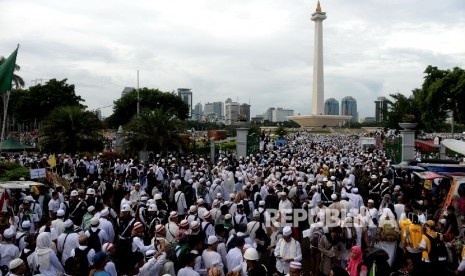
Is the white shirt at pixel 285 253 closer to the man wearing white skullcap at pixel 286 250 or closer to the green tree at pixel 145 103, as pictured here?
the man wearing white skullcap at pixel 286 250

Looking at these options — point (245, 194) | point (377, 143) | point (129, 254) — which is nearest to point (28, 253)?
point (129, 254)

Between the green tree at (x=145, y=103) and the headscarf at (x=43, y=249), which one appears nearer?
the headscarf at (x=43, y=249)

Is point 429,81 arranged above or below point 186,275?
above

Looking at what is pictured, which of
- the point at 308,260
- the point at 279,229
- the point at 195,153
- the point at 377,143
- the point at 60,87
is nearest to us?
the point at 279,229

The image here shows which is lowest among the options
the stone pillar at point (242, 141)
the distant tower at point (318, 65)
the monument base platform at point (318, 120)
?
the stone pillar at point (242, 141)

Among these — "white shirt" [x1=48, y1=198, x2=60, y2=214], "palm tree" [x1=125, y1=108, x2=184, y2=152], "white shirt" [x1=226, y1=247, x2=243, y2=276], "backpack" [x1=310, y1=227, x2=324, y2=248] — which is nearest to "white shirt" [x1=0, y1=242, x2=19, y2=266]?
"white shirt" [x1=226, y1=247, x2=243, y2=276]

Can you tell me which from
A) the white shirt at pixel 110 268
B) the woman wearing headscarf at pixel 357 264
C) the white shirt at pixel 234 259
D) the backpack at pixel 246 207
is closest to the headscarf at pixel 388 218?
the woman wearing headscarf at pixel 357 264

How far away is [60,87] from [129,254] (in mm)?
46056

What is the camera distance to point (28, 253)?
6.28 m

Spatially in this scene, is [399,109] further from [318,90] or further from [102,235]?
[318,90]

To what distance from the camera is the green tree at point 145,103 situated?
49.6 meters

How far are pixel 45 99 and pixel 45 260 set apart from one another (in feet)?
151

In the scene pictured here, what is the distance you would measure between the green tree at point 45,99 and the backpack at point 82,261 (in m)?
43.5

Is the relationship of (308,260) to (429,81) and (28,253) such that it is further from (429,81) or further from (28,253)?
(429,81)
